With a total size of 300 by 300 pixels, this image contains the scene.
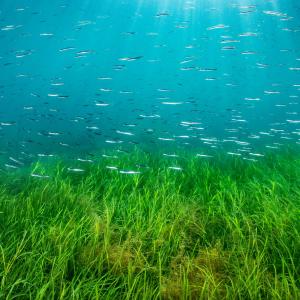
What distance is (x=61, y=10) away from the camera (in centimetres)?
3653

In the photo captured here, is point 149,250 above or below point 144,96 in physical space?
above

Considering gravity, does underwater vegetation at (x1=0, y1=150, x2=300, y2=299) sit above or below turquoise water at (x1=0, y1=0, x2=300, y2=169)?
above

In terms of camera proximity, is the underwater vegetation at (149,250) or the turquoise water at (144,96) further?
the turquoise water at (144,96)

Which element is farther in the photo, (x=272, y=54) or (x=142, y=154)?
(x=272, y=54)

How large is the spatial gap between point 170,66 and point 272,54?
42624 mm

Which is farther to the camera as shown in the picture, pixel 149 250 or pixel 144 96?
pixel 144 96

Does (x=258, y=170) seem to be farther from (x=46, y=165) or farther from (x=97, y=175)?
(x=46, y=165)

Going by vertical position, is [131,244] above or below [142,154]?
above

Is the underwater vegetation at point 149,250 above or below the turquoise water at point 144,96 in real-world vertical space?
above

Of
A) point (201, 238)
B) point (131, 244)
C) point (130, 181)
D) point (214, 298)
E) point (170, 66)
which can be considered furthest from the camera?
point (170, 66)

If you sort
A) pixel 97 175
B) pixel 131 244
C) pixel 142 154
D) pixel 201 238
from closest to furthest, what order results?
1. pixel 131 244
2. pixel 201 238
3. pixel 97 175
4. pixel 142 154

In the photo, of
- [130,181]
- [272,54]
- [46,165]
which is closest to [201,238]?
[130,181]

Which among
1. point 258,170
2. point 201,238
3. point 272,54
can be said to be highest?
point 201,238

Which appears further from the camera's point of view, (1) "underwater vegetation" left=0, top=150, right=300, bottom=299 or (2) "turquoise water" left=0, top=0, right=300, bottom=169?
(2) "turquoise water" left=0, top=0, right=300, bottom=169
